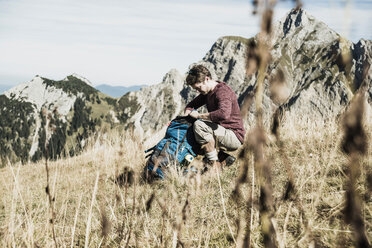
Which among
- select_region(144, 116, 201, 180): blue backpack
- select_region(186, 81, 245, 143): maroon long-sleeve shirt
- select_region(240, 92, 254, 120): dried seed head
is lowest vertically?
select_region(144, 116, 201, 180): blue backpack

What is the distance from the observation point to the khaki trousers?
440cm

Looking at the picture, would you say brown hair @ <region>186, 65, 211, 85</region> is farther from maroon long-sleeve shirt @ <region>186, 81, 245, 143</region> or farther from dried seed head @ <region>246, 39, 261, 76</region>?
dried seed head @ <region>246, 39, 261, 76</region>

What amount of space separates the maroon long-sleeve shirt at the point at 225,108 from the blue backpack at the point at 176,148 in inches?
18.5

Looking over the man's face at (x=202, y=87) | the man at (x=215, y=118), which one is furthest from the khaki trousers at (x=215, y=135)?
the man's face at (x=202, y=87)

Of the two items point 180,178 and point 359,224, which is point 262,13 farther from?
point 180,178

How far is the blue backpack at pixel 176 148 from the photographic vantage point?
14.0ft

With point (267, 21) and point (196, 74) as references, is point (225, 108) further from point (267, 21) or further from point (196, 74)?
point (267, 21)

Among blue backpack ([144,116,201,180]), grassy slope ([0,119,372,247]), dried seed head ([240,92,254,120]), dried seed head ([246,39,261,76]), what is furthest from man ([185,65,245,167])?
dried seed head ([246,39,261,76])

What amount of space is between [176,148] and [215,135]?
66 centimetres

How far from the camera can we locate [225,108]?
4.51 meters

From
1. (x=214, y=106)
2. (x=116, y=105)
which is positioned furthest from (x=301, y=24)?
(x=214, y=106)

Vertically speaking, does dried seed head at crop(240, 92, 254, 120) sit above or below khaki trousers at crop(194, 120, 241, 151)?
above

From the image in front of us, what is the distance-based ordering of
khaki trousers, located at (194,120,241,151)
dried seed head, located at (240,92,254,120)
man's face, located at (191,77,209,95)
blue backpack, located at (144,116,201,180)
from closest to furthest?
dried seed head, located at (240,92,254,120) → blue backpack, located at (144,116,201,180) → khaki trousers, located at (194,120,241,151) → man's face, located at (191,77,209,95)

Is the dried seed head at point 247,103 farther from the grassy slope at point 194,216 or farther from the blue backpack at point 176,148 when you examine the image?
the blue backpack at point 176,148
